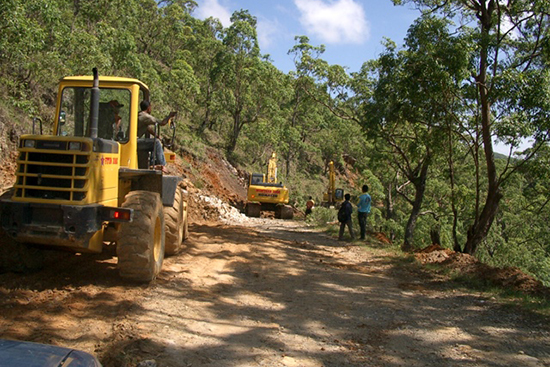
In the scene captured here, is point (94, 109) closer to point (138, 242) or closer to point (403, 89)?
point (138, 242)

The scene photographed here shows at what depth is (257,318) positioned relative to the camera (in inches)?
227

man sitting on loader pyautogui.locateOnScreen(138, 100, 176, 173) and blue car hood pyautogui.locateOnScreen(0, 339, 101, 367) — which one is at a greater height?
man sitting on loader pyautogui.locateOnScreen(138, 100, 176, 173)

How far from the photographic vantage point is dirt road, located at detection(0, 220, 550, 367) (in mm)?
4539

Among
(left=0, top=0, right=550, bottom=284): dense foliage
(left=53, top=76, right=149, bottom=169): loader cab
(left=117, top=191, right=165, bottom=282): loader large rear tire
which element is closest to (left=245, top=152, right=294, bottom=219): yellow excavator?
(left=0, top=0, right=550, bottom=284): dense foliage

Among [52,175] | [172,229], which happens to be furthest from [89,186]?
[172,229]

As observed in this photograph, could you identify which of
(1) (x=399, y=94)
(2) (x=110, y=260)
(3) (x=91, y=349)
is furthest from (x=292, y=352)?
(1) (x=399, y=94)

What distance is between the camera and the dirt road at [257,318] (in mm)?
4539

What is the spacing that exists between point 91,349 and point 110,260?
3396 mm

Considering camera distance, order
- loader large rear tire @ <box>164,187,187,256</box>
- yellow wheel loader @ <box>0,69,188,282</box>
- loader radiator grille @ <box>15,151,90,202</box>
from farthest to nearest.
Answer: loader large rear tire @ <box>164,187,187,256</box>
loader radiator grille @ <box>15,151,90,202</box>
yellow wheel loader @ <box>0,69,188,282</box>

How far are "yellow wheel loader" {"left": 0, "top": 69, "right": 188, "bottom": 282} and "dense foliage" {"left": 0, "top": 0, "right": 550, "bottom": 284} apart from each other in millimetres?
5853

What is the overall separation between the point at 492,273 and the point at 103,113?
760cm

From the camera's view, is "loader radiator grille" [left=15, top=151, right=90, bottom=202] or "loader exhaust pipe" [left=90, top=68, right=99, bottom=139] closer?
"loader radiator grille" [left=15, top=151, right=90, bottom=202]

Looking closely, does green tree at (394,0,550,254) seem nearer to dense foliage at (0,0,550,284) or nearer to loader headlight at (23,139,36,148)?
dense foliage at (0,0,550,284)

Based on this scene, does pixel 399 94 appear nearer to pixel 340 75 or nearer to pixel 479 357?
pixel 340 75
